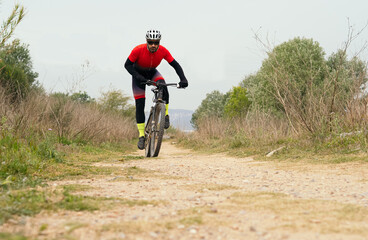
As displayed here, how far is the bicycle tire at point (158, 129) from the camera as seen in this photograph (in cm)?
730

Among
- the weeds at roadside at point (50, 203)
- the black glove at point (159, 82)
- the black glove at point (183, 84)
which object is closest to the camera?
the weeds at roadside at point (50, 203)

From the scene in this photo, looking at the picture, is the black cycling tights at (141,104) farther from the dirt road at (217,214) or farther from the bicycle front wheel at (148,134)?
the dirt road at (217,214)

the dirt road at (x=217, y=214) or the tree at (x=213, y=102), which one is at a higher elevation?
the tree at (x=213, y=102)

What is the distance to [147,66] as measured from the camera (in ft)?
25.0

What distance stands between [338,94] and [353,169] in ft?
11.0

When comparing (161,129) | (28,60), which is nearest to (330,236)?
(161,129)

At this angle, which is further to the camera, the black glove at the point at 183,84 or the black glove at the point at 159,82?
the black glove at the point at 183,84

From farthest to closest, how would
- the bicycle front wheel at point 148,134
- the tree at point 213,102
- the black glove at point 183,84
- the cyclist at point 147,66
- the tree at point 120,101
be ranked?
the tree at point 213,102 < the tree at point 120,101 < the bicycle front wheel at point 148,134 < the black glove at point 183,84 < the cyclist at point 147,66

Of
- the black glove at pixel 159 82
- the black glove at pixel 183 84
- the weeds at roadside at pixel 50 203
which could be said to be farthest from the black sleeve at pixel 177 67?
the weeds at roadside at pixel 50 203

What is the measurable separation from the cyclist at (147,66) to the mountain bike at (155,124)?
0.54ft

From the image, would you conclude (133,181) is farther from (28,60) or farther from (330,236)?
(28,60)

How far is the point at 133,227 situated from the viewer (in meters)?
1.89

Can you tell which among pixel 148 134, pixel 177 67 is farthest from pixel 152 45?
pixel 148 134

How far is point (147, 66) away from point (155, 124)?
1357 millimetres
